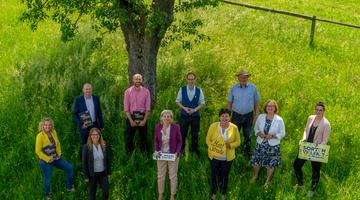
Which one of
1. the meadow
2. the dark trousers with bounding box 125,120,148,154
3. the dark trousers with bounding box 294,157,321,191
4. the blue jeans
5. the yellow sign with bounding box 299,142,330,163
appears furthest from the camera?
the dark trousers with bounding box 125,120,148,154

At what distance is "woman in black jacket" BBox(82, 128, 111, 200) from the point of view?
25.3ft

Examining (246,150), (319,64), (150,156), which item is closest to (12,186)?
(150,156)

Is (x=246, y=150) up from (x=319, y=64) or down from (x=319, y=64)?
down

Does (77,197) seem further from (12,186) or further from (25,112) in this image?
(25,112)

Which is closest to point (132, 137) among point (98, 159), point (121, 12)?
point (98, 159)

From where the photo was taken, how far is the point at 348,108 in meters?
11.8

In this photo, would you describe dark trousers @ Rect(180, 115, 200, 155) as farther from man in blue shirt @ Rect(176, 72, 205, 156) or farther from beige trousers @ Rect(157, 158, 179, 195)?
beige trousers @ Rect(157, 158, 179, 195)

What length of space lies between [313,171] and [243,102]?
6.41 ft

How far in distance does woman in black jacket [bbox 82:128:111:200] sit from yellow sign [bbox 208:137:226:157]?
1945 millimetres

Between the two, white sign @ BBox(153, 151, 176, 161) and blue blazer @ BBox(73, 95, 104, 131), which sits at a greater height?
blue blazer @ BBox(73, 95, 104, 131)

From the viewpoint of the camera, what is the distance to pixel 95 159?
781 cm

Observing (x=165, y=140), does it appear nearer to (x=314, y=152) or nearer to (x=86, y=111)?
(x=86, y=111)

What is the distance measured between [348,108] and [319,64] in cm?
302

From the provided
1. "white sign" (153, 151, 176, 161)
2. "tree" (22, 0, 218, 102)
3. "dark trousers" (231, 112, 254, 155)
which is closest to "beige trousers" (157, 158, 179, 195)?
"white sign" (153, 151, 176, 161)
